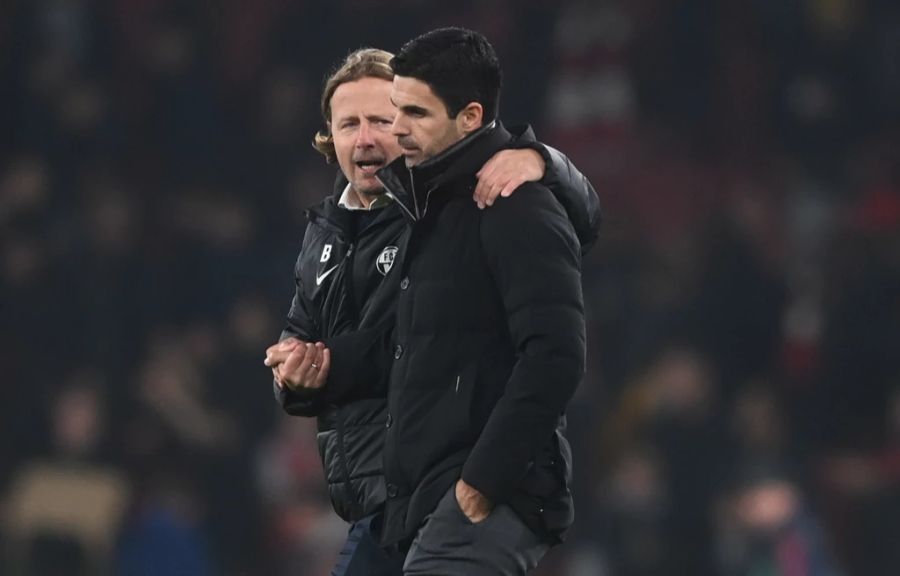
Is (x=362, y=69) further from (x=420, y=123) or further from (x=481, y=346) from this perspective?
(x=481, y=346)

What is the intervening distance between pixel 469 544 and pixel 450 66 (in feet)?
2.43

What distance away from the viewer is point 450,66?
9.16 feet

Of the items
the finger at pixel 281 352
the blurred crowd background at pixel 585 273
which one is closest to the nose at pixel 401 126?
the finger at pixel 281 352

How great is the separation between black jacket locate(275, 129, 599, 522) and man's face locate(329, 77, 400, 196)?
7 cm

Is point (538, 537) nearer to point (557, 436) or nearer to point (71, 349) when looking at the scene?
point (557, 436)

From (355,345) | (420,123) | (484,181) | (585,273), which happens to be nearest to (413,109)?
(420,123)

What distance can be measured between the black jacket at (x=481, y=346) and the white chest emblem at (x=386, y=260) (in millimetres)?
210

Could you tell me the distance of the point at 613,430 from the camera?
7.57m

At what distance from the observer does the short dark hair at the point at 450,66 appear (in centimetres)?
279

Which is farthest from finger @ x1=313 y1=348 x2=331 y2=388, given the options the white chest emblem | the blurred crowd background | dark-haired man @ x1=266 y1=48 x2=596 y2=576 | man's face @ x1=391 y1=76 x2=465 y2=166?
the blurred crowd background

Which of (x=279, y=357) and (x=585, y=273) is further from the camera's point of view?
(x=585, y=273)

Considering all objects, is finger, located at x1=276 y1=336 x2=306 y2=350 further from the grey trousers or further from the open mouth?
the grey trousers

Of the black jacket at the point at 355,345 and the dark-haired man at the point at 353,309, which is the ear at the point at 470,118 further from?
the black jacket at the point at 355,345

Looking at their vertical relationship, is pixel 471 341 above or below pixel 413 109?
below
